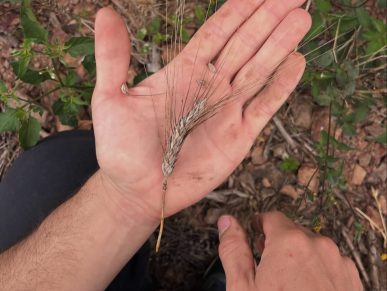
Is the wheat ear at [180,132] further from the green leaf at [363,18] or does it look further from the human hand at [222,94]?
the green leaf at [363,18]

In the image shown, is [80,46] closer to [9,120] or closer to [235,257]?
Result: [9,120]

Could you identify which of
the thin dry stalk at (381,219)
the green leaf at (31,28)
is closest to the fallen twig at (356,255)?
the thin dry stalk at (381,219)

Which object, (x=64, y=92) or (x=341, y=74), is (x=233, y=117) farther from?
(x=64, y=92)

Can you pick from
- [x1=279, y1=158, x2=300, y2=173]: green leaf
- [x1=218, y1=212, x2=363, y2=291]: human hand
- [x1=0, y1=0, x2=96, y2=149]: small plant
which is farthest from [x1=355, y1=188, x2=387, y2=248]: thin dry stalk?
[x1=0, y1=0, x2=96, y2=149]: small plant

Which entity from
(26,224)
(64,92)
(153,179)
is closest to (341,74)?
(153,179)

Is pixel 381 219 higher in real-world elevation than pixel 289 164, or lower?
lower

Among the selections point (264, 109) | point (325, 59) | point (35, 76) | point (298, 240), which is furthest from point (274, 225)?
point (35, 76)

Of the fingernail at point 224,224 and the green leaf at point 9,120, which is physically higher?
the green leaf at point 9,120
